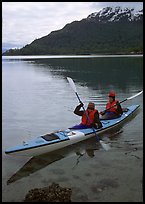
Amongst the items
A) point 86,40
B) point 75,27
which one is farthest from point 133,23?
point 86,40

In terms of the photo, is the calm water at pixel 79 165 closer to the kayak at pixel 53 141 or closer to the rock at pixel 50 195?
the kayak at pixel 53 141

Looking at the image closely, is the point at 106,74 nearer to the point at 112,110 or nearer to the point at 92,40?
the point at 112,110

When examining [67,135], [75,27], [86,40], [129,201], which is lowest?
[129,201]

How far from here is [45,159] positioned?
808 centimetres

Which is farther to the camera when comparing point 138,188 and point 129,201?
point 138,188

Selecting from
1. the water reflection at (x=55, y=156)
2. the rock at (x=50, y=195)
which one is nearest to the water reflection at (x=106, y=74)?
the water reflection at (x=55, y=156)

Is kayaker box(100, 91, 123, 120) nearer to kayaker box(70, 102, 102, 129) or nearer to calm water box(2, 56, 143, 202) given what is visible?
calm water box(2, 56, 143, 202)

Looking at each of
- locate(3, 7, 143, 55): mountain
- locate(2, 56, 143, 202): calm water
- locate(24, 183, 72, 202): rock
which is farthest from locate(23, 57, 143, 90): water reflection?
locate(3, 7, 143, 55): mountain

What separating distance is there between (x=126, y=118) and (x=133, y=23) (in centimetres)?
16888

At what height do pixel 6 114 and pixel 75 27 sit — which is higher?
pixel 75 27

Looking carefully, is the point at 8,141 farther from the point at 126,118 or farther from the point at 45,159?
the point at 126,118

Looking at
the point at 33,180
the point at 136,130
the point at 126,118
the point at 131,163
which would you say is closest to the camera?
the point at 33,180

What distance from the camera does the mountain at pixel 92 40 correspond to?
121 m

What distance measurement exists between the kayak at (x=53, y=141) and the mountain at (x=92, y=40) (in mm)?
89516
